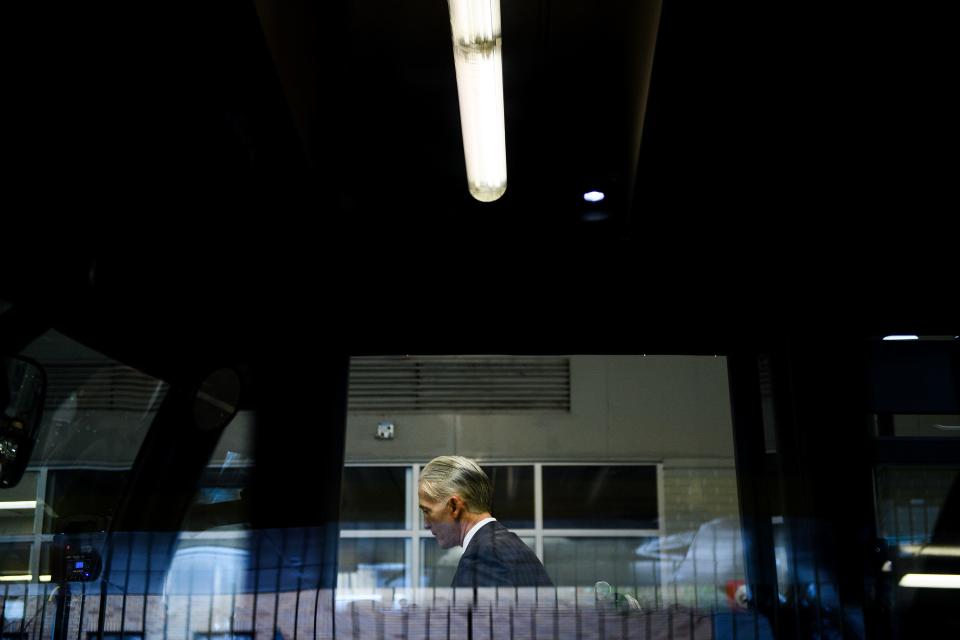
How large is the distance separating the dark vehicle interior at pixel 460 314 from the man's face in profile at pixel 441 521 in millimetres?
68

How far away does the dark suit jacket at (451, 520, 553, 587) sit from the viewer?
1.63 m

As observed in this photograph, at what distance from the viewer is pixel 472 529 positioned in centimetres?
205

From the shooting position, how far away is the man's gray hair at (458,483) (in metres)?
Result: 2.19

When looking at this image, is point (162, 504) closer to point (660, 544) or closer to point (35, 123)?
point (35, 123)

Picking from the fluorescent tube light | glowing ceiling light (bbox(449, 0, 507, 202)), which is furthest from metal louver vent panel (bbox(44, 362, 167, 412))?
glowing ceiling light (bbox(449, 0, 507, 202))

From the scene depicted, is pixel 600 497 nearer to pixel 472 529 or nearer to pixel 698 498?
pixel 698 498

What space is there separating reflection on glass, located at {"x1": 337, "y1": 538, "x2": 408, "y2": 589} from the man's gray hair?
0.75 ft

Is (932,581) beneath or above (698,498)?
beneath

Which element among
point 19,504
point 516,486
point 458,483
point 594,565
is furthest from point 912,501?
point 19,504

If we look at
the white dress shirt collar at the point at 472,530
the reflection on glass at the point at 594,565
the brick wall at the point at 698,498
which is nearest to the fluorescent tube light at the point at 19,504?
the white dress shirt collar at the point at 472,530

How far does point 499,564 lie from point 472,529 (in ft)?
1.09

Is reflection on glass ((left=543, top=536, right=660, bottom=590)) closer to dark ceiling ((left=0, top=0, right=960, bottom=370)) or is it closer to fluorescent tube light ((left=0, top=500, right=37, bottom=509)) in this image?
dark ceiling ((left=0, top=0, right=960, bottom=370))

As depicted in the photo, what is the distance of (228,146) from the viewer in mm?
2359

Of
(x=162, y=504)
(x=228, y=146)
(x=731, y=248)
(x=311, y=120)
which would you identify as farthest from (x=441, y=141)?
(x=162, y=504)
